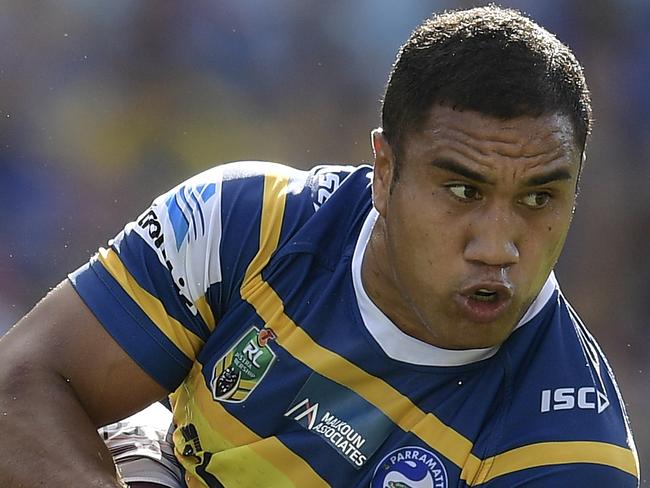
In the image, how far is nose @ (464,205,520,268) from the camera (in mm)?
2414

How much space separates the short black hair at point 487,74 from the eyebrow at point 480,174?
0.09 metres

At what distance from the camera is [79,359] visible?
109 inches

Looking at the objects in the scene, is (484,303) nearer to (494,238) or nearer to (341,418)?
(494,238)

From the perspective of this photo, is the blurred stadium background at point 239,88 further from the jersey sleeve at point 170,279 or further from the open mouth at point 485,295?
the open mouth at point 485,295

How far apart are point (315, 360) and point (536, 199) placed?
611mm

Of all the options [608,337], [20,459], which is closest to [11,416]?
[20,459]

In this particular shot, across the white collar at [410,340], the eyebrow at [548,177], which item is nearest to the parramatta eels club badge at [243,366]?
the white collar at [410,340]

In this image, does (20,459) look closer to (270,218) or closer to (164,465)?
(164,465)

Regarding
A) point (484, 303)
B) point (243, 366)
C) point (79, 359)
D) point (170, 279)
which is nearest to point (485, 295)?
point (484, 303)

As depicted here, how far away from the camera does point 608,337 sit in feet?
20.6

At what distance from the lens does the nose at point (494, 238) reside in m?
Answer: 2.41

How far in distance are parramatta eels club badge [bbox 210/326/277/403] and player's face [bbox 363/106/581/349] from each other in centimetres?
39

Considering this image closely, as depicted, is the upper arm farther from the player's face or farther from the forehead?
the forehead

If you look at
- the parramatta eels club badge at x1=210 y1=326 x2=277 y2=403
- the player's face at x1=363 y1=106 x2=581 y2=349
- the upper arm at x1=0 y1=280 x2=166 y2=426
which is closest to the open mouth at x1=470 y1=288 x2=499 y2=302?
the player's face at x1=363 y1=106 x2=581 y2=349
